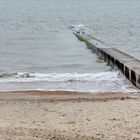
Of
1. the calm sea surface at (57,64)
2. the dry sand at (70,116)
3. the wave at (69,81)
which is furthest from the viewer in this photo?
the calm sea surface at (57,64)

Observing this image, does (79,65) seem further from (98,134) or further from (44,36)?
(44,36)

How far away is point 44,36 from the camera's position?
3338cm

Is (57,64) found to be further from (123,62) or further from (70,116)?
(70,116)

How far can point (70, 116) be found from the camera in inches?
389

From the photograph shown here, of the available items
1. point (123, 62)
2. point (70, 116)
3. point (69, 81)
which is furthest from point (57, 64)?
point (70, 116)

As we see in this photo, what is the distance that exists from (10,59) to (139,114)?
41.4 ft

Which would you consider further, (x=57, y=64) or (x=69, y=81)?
(x=57, y=64)

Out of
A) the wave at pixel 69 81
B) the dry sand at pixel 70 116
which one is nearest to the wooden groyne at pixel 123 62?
the wave at pixel 69 81

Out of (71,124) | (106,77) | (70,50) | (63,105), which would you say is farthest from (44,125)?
(70,50)

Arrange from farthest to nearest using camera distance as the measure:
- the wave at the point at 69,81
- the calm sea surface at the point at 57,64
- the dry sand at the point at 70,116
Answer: the calm sea surface at the point at 57,64, the wave at the point at 69,81, the dry sand at the point at 70,116

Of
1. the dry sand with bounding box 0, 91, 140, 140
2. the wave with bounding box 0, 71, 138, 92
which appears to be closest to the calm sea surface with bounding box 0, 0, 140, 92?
the wave with bounding box 0, 71, 138, 92

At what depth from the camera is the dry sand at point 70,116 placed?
8.44m

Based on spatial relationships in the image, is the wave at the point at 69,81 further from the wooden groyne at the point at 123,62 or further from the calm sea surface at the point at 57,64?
the wooden groyne at the point at 123,62

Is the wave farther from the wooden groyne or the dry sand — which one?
the dry sand
